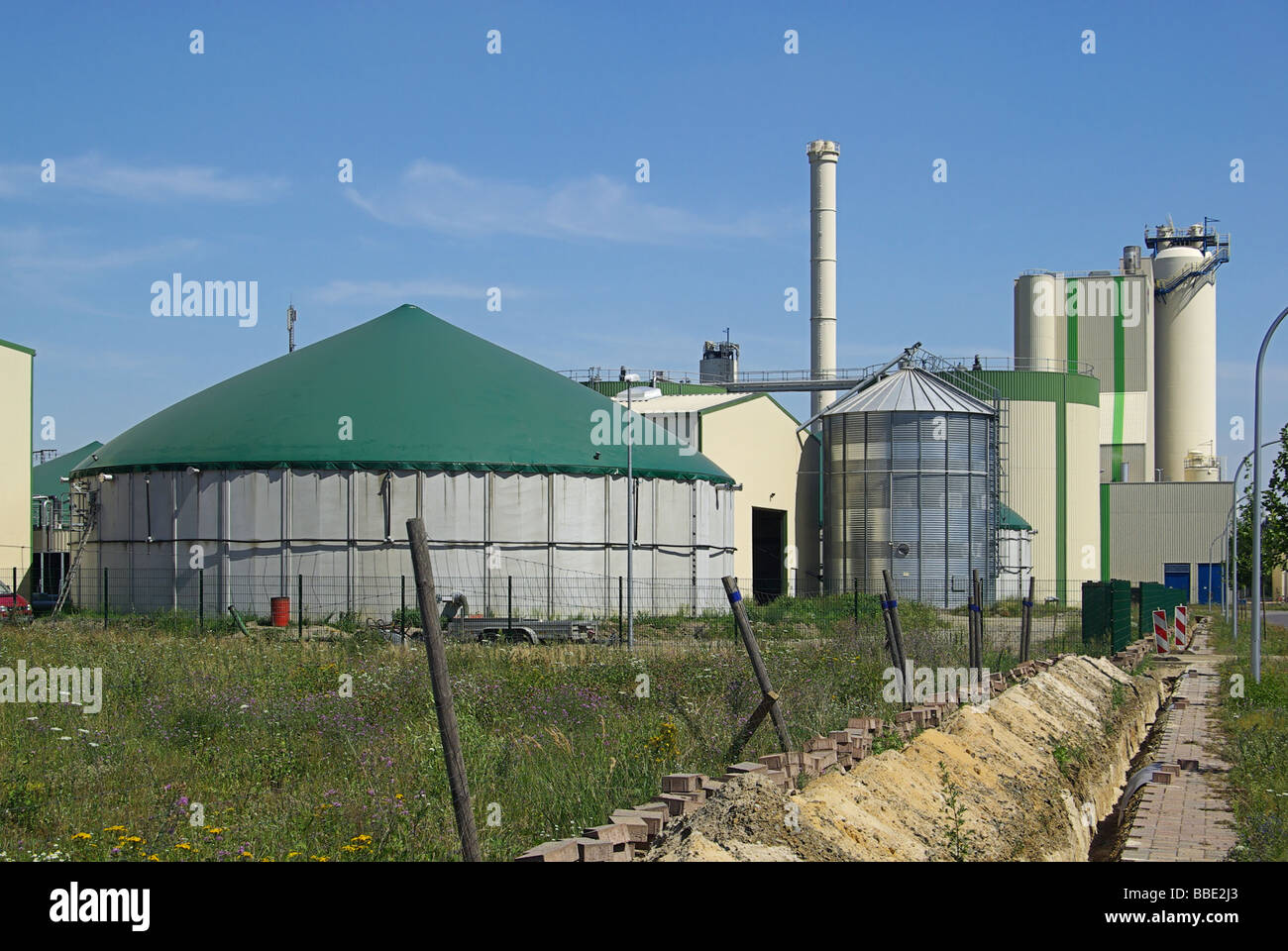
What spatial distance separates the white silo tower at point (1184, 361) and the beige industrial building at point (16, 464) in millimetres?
72294

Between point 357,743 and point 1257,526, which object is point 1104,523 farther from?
point 357,743

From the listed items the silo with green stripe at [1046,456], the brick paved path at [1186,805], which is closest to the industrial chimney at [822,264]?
the silo with green stripe at [1046,456]

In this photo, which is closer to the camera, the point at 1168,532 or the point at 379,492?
the point at 379,492

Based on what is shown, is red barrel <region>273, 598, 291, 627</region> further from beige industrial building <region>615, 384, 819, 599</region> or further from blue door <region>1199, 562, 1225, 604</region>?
blue door <region>1199, 562, 1225, 604</region>

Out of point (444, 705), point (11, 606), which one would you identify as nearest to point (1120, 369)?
point (11, 606)

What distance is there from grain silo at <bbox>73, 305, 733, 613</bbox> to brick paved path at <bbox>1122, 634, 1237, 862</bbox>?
1849 centimetres

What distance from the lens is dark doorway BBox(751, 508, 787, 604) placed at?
51.0 m

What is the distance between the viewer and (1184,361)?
87.1 meters

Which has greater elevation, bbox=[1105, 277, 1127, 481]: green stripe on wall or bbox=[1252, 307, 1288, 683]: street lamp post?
bbox=[1105, 277, 1127, 481]: green stripe on wall

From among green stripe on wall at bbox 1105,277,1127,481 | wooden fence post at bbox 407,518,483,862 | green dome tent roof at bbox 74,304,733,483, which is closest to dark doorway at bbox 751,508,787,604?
green dome tent roof at bbox 74,304,733,483

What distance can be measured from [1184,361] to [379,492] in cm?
6977
